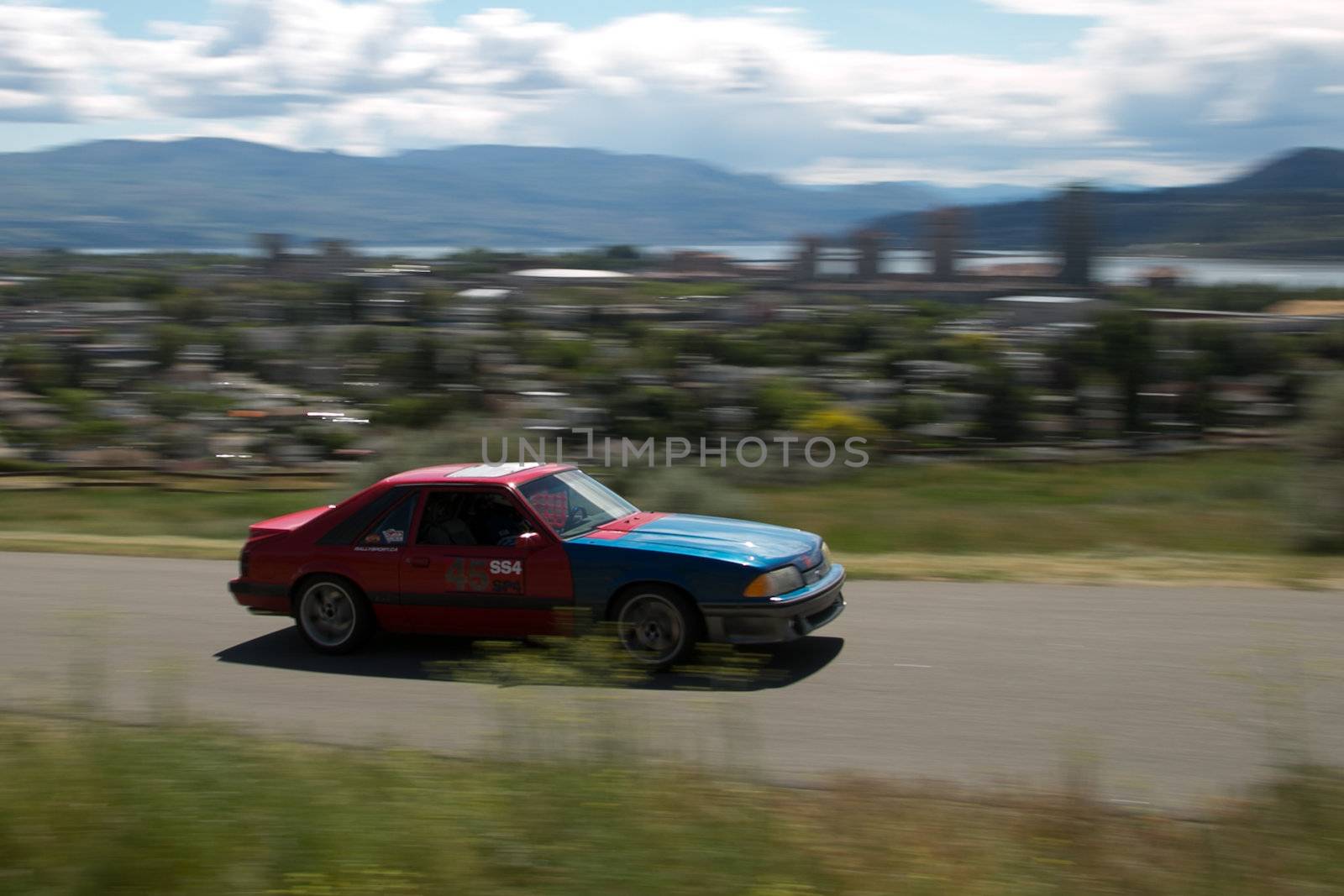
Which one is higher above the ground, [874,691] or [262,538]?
[262,538]

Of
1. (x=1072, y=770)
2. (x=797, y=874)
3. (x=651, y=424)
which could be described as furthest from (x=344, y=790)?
(x=651, y=424)

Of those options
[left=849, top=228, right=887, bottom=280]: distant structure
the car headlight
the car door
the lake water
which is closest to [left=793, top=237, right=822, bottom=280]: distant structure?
the lake water

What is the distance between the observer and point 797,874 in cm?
420

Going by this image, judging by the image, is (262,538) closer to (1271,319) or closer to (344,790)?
(344,790)

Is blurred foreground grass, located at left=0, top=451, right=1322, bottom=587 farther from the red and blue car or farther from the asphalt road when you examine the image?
the red and blue car

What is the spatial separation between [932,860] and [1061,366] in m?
47.6

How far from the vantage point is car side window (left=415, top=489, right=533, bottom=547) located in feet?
28.5

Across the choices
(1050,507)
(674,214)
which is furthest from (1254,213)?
(674,214)

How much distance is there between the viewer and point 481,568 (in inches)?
339

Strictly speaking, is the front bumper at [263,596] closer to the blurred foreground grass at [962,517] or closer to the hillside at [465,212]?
the blurred foreground grass at [962,517]

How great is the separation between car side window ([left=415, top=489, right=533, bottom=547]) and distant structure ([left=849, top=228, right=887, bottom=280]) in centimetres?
9098

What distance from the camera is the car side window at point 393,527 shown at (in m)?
8.94

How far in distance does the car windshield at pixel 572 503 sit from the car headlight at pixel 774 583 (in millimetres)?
1354

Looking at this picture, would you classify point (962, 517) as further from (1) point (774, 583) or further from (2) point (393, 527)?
(2) point (393, 527)
